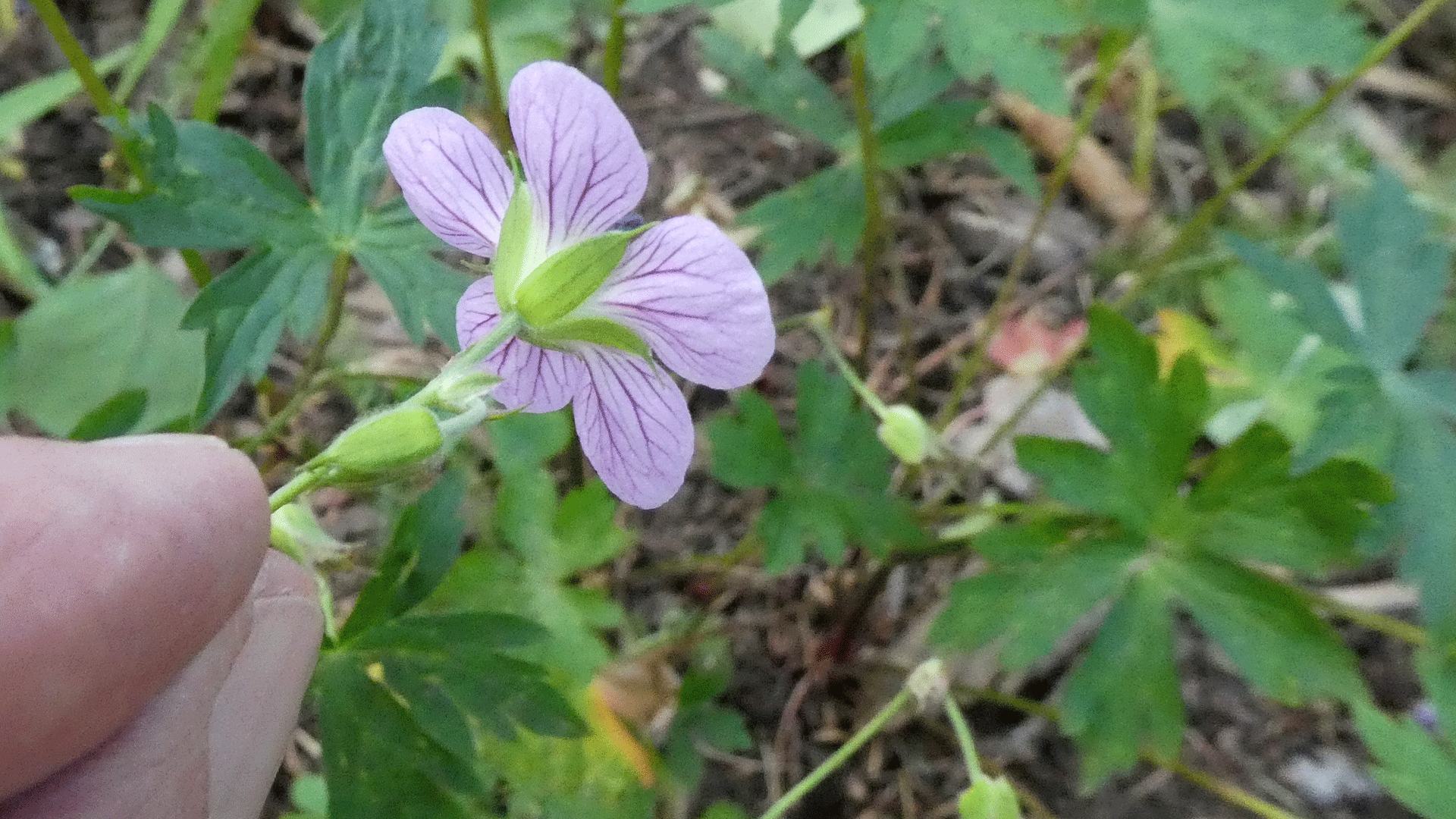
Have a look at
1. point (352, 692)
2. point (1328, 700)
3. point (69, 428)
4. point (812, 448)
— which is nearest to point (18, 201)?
point (69, 428)

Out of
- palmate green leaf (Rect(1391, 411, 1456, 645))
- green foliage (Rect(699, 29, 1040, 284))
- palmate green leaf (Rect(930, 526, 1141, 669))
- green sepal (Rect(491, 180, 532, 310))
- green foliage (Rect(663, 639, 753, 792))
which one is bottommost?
green foliage (Rect(663, 639, 753, 792))

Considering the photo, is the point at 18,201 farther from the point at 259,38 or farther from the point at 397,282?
the point at 397,282

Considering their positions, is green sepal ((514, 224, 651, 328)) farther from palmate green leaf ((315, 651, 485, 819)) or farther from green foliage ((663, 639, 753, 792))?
green foliage ((663, 639, 753, 792))

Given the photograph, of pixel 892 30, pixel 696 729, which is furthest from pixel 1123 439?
pixel 696 729

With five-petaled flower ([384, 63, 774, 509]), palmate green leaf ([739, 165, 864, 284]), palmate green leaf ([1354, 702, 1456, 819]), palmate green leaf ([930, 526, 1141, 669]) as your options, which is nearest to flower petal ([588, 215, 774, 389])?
five-petaled flower ([384, 63, 774, 509])

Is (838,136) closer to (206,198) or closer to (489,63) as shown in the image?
(489,63)

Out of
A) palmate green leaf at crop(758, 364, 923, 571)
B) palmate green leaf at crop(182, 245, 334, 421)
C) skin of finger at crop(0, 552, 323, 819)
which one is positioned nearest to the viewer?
skin of finger at crop(0, 552, 323, 819)

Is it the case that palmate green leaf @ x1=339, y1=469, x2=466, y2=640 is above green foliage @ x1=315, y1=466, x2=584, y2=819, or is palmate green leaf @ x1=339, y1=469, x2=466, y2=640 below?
above
